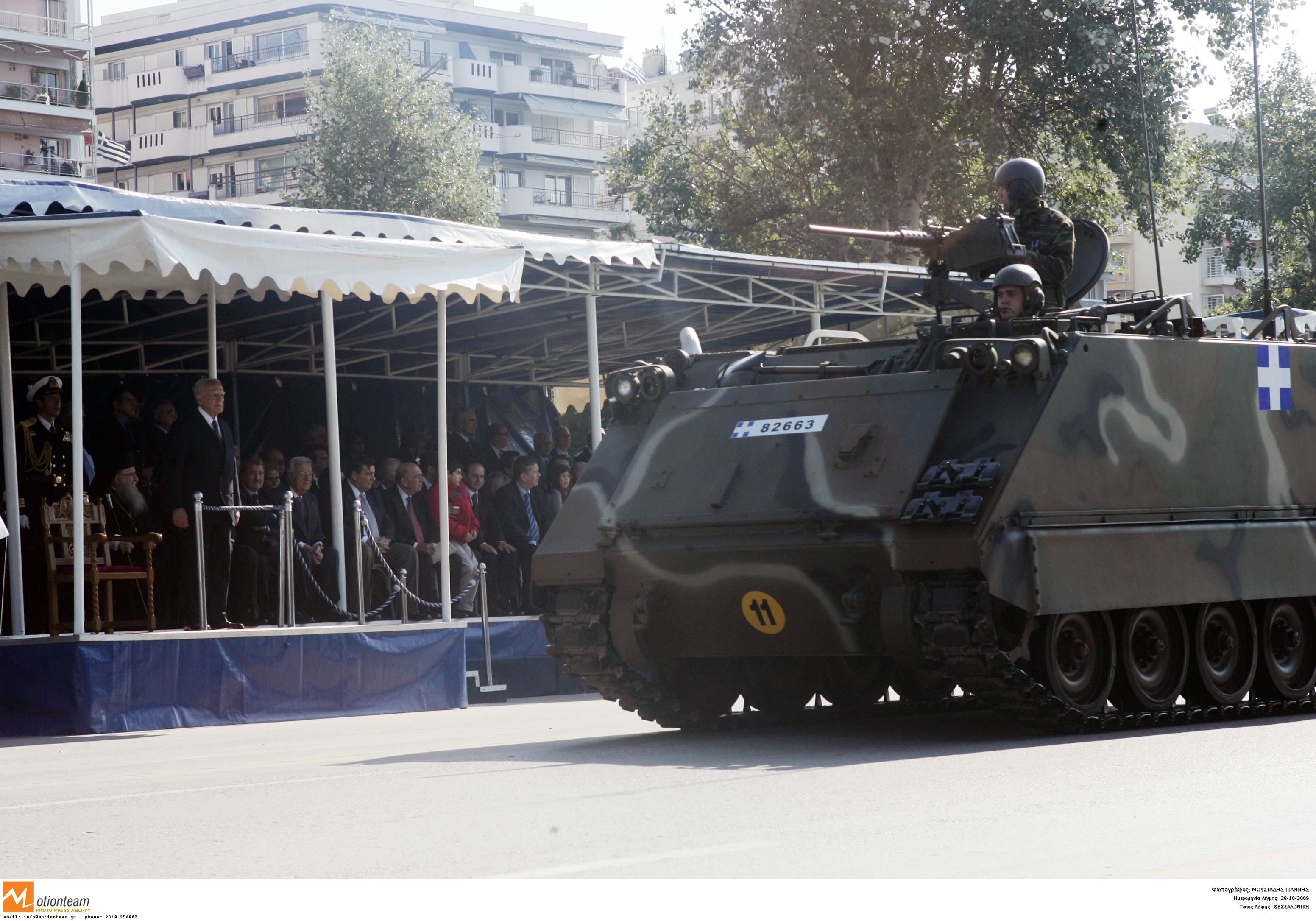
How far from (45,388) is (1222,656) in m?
9.83

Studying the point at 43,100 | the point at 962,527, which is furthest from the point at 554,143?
the point at 962,527

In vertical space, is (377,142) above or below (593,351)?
above

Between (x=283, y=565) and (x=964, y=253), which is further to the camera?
(x=283, y=565)

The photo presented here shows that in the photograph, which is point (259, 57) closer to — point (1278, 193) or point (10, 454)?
point (1278, 193)

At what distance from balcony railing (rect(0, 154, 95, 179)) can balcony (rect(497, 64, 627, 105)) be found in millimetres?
18959

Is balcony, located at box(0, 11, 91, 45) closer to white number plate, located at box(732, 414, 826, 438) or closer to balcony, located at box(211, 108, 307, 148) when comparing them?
balcony, located at box(211, 108, 307, 148)

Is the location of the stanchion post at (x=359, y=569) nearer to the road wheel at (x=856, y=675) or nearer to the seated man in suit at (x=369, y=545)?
the seated man in suit at (x=369, y=545)

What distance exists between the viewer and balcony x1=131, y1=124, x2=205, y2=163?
248ft

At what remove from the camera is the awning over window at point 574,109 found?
77.1m

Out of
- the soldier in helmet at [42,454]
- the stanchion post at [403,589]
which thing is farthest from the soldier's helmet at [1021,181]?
the soldier in helmet at [42,454]

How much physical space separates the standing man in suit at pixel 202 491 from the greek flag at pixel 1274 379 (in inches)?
299

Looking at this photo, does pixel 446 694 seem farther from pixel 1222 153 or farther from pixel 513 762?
pixel 1222 153

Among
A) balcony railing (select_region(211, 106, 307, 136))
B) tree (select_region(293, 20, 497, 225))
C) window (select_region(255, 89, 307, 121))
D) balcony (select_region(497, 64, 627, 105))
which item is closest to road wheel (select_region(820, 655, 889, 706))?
tree (select_region(293, 20, 497, 225))

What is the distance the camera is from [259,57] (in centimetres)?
7369
